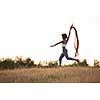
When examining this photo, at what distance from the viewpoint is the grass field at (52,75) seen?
321 cm

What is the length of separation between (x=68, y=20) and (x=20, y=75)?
2.32ft

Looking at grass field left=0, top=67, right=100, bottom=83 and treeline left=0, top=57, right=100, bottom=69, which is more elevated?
treeline left=0, top=57, right=100, bottom=69

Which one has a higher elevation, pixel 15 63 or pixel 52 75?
pixel 15 63

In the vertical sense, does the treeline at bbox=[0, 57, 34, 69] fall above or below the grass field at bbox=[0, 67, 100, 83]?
above

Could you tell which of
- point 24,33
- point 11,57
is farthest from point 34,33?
point 11,57

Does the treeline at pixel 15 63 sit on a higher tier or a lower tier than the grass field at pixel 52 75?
higher

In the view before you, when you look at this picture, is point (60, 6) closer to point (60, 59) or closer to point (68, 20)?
point (68, 20)

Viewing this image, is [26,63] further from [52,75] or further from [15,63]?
[52,75]

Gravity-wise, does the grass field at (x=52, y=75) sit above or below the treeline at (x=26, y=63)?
below

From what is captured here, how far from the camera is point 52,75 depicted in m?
3.23

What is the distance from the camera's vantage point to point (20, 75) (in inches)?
127

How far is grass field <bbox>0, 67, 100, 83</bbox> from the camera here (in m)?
3.21

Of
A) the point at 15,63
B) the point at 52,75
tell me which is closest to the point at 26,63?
the point at 15,63
